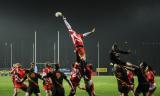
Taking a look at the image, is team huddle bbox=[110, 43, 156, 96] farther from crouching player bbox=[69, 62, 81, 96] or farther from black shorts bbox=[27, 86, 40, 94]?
black shorts bbox=[27, 86, 40, 94]

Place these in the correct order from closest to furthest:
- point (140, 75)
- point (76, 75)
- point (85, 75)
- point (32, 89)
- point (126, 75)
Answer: point (76, 75)
point (85, 75)
point (140, 75)
point (126, 75)
point (32, 89)

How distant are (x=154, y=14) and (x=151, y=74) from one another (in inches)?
1957

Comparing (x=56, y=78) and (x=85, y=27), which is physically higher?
(x=85, y=27)

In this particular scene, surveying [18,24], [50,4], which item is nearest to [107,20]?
[50,4]

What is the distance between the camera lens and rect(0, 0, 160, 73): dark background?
240 ft

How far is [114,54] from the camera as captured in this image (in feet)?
67.6

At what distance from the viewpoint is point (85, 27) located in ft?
242

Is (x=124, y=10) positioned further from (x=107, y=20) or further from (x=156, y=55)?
(x=156, y=55)

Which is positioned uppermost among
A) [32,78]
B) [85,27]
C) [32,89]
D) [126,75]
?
[85,27]

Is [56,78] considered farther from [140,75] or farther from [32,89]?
[32,89]

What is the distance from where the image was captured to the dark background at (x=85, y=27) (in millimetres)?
73062

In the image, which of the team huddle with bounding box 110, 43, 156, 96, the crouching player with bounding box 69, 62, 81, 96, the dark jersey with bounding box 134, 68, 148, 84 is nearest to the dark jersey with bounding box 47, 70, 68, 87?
the crouching player with bounding box 69, 62, 81, 96

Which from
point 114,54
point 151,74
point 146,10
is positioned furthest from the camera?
point 146,10

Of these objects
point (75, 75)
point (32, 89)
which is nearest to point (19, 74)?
point (32, 89)
